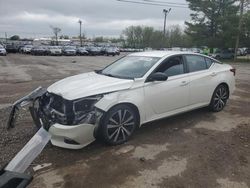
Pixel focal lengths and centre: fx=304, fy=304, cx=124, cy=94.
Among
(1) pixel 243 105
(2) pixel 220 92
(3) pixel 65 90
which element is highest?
(3) pixel 65 90

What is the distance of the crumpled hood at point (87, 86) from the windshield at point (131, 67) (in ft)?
1.07

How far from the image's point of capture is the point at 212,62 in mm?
7156

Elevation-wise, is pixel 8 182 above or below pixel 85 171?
above

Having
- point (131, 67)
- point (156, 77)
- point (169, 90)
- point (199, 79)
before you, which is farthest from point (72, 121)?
point (199, 79)

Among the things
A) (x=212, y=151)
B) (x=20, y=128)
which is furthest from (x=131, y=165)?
(x=20, y=128)

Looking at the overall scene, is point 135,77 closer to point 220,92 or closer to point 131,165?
point 131,165

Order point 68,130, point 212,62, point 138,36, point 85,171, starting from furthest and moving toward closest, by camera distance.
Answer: point 138,36 < point 212,62 < point 68,130 < point 85,171

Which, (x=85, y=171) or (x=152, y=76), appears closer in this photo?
(x=85, y=171)

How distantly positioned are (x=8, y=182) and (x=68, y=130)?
203 centimetres

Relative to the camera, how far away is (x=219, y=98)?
7164 millimetres

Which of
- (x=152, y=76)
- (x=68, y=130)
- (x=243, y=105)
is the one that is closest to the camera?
(x=68, y=130)

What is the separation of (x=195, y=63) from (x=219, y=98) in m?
1.14

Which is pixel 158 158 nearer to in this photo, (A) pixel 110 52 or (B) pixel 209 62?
(B) pixel 209 62

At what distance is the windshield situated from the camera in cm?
569
